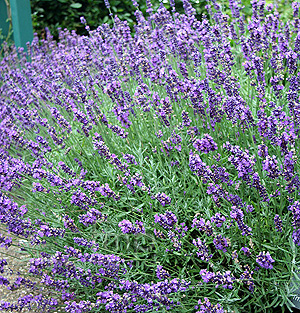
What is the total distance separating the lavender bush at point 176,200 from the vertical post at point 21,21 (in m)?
3.49

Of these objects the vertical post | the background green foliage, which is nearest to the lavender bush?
the vertical post

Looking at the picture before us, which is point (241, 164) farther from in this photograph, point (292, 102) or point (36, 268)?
point (36, 268)

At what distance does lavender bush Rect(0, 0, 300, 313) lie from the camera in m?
2.05

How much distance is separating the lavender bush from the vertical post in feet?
11.5

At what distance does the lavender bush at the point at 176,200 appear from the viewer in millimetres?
2055

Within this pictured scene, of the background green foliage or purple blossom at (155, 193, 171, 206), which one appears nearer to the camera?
A: purple blossom at (155, 193, 171, 206)

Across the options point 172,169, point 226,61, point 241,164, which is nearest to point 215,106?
point 226,61

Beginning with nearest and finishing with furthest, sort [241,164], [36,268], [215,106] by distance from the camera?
[241,164], [36,268], [215,106]

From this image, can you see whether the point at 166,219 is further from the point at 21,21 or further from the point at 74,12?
the point at 74,12

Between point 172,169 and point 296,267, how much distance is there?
1.11m

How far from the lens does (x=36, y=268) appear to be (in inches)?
86.2

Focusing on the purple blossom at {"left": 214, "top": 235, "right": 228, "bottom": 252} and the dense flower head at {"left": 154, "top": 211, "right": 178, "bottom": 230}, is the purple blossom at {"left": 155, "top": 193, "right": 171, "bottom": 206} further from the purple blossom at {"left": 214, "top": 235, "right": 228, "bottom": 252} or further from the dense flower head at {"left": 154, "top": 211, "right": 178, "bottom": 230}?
the purple blossom at {"left": 214, "top": 235, "right": 228, "bottom": 252}

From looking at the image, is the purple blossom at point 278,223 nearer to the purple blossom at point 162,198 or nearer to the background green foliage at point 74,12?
the purple blossom at point 162,198

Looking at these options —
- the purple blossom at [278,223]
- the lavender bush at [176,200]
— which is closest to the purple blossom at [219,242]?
the lavender bush at [176,200]
